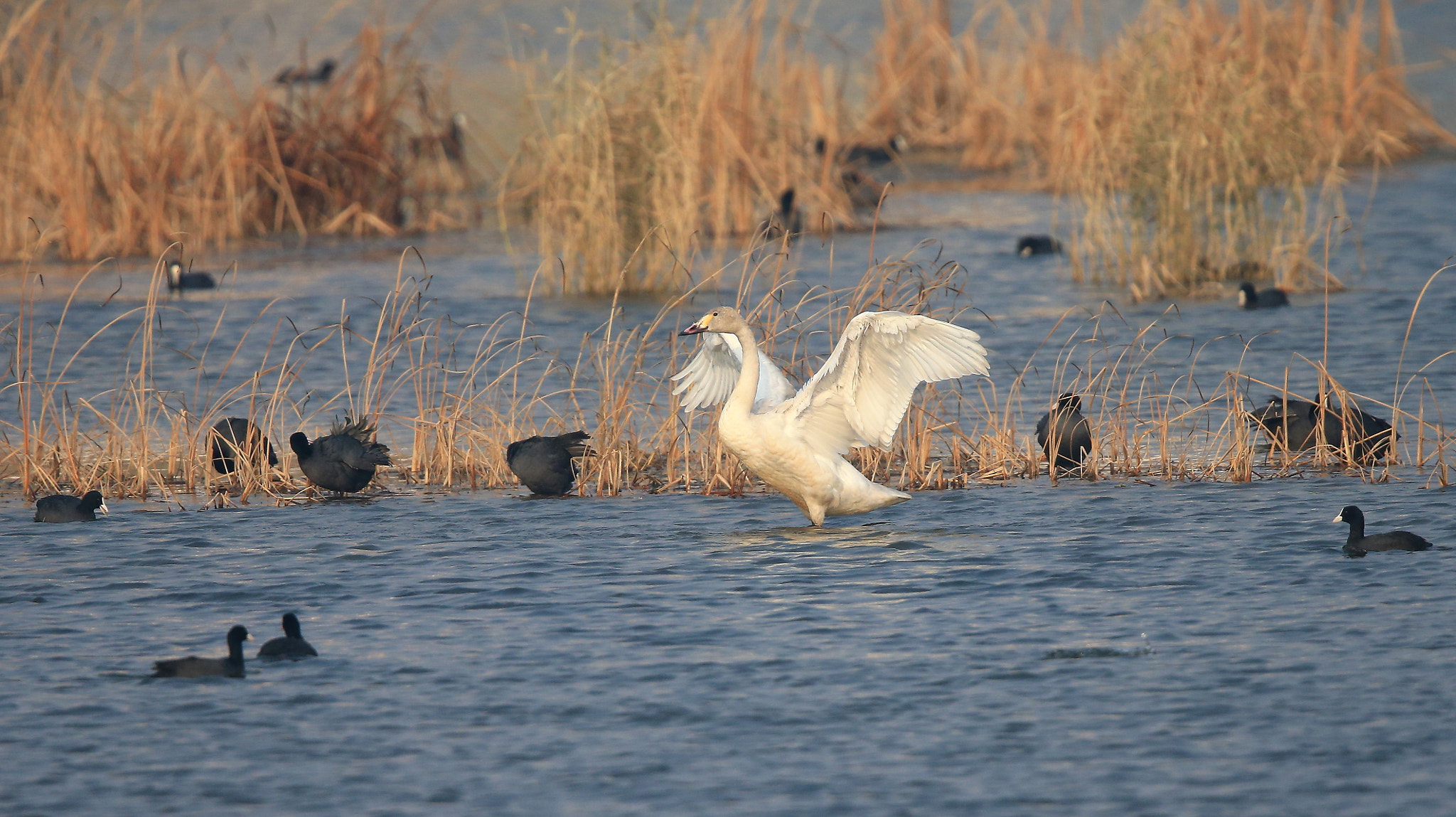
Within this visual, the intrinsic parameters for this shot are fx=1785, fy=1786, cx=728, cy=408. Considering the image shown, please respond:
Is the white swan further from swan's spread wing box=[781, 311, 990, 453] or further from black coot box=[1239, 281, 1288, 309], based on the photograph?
black coot box=[1239, 281, 1288, 309]

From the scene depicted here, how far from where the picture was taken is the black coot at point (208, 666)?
673 cm

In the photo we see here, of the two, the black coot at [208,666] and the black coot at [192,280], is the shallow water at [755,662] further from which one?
the black coot at [192,280]

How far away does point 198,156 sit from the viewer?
19.2 meters

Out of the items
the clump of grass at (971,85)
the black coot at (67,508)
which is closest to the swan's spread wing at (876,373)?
the black coot at (67,508)

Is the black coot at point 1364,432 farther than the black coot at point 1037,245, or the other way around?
the black coot at point 1037,245

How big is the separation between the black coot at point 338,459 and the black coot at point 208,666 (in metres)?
3.20

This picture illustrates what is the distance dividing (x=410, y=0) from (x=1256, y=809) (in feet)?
90.9

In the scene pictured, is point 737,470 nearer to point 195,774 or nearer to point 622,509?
point 622,509

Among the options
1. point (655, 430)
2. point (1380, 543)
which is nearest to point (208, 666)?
point (1380, 543)

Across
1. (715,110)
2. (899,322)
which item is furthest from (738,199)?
(899,322)

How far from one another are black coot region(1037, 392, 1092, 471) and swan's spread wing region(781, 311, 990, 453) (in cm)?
125

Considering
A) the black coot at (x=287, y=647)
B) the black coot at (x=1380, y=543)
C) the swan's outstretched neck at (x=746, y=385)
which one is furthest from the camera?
the swan's outstretched neck at (x=746, y=385)

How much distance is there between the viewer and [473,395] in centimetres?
1080

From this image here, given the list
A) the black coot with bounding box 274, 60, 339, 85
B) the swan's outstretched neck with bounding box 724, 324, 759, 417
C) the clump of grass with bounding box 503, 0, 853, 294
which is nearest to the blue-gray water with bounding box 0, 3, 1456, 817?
the swan's outstretched neck with bounding box 724, 324, 759, 417
